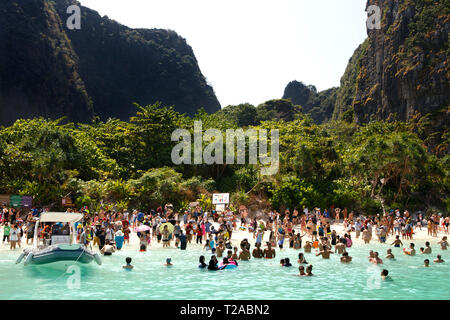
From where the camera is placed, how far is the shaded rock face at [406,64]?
6278cm

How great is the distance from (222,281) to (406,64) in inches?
2557

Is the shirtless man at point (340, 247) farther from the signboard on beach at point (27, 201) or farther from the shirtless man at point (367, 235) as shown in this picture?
the signboard on beach at point (27, 201)

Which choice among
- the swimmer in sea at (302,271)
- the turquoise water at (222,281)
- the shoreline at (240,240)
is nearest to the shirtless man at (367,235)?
the shoreline at (240,240)

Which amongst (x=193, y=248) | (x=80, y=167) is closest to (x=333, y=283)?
(x=193, y=248)

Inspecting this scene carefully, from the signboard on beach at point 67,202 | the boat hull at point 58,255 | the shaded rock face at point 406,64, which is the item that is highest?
the shaded rock face at point 406,64

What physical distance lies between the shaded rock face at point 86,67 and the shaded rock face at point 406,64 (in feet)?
165

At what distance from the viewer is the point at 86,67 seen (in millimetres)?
102188

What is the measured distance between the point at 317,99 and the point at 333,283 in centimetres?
13236

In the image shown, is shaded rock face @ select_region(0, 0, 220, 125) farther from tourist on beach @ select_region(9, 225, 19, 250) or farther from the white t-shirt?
the white t-shirt

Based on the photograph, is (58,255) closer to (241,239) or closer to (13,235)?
(13,235)

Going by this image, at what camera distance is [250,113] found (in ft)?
273

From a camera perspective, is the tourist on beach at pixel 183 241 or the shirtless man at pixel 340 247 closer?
the shirtless man at pixel 340 247
